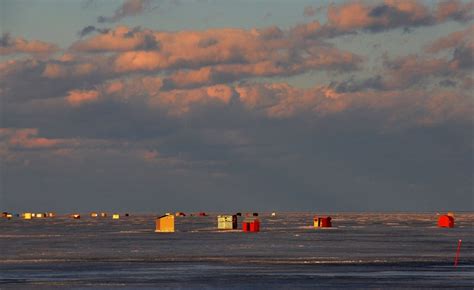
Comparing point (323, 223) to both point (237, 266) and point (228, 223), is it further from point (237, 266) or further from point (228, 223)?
point (237, 266)

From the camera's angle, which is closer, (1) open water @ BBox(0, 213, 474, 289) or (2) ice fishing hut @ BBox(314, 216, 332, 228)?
(1) open water @ BBox(0, 213, 474, 289)

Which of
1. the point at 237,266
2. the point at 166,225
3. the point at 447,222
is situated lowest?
the point at 237,266

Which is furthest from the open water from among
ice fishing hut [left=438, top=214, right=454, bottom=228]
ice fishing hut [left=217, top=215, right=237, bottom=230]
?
ice fishing hut [left=438, top=214, right=454, bottom=228]

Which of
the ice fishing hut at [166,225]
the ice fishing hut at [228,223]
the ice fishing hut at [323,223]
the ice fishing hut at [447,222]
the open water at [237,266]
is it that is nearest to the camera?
the open water at [237,266]

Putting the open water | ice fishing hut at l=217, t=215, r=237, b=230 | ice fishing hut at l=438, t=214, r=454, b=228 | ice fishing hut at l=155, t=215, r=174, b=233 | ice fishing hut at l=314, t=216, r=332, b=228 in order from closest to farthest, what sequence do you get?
the open water < ice fishing hut at l=155, t=215, r=174, b=233 < ice fishing hut at l=217, t=215, r=237, b=230 < ice fishing hut at l=314, t=216, r=332, b=228 < ice fishing hut at l=438, t=214, r=454, b=228

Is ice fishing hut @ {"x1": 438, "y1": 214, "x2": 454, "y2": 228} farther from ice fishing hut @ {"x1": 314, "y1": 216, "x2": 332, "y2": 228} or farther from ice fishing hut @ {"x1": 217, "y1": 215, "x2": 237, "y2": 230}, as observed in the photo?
ice fishing hut @ {"x1": 217, "y1": 215, "x2": 237, "y2": 230}

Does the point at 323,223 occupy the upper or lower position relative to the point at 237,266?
upper

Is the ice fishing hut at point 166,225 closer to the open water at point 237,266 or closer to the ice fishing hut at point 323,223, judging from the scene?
the ice fishing hut at point 323,223

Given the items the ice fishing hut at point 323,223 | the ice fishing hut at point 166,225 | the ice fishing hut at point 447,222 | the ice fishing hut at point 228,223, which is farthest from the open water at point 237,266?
the ice fishing hut at point 447,222

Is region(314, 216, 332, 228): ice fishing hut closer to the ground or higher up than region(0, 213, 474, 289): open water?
higher up

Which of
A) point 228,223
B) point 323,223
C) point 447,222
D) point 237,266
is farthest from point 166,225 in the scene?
point 237,266

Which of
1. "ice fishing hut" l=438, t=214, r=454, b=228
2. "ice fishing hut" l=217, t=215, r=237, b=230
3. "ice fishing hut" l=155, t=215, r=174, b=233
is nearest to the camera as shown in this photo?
"ice fishing hut" l=155, t=215, r=174, b=233

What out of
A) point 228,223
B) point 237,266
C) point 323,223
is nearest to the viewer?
point 237,266

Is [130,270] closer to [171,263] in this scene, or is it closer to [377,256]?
[171,263]
